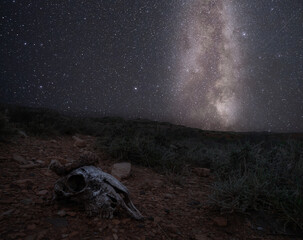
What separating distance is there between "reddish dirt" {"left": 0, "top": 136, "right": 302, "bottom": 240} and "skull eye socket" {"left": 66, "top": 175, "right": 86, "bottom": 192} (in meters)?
0.20

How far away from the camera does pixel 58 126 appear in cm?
675

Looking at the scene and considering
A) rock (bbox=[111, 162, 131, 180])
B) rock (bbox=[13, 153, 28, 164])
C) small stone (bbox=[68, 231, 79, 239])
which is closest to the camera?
small stone (bbox=[68, 231, 79, 239])

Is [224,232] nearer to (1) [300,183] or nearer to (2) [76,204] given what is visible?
(1) [300,183]

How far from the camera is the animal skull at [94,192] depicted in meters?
1.95

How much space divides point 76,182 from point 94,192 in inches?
15.5

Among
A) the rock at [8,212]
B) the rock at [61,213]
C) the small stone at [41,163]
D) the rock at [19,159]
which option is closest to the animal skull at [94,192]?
the rock at [61,213]

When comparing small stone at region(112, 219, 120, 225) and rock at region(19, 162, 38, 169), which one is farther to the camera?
rock at region(19, 162, 38, 169)

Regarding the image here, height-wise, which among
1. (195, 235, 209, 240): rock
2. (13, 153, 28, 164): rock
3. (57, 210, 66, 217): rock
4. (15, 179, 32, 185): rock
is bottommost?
(195, 235, 209, 240): rock

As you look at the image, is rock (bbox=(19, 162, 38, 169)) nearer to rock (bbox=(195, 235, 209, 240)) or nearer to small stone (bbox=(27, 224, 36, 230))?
small stone (bbox=(27, 224, 36, 230))

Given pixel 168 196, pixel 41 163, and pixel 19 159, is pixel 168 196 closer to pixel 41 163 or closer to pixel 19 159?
pixel 41 163

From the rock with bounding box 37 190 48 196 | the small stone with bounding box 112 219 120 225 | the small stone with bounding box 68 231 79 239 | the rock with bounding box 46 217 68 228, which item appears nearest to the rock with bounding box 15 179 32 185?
the rock with bounding box 37 190 48 196

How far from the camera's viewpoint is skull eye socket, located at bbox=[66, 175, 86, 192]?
2197 millimetres

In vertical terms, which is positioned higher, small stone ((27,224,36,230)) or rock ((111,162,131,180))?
rock ((111,162,131,180))

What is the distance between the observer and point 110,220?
191 cm
